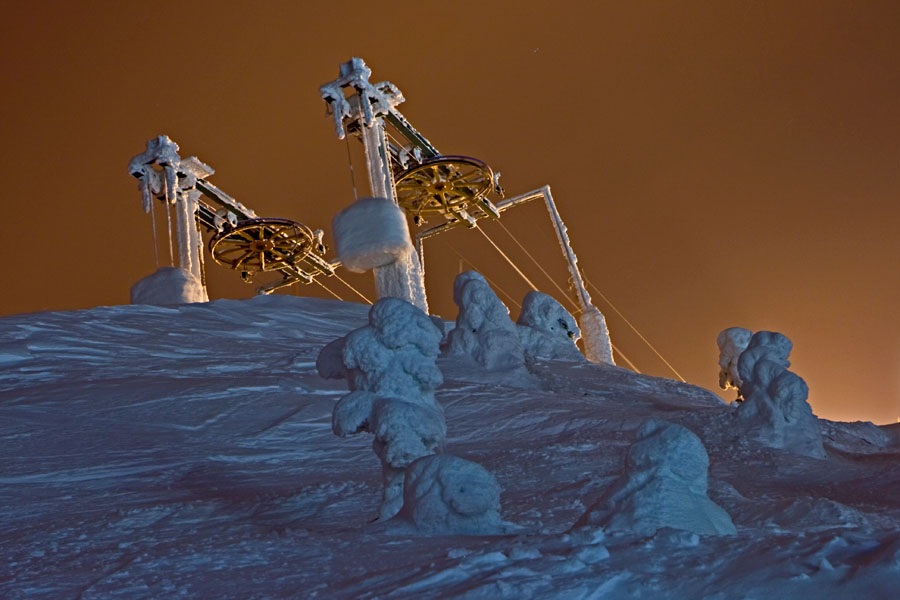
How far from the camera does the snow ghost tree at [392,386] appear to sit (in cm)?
414

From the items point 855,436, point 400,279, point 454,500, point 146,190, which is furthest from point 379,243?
point 454,500

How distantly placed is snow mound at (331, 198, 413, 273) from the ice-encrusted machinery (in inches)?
11.5

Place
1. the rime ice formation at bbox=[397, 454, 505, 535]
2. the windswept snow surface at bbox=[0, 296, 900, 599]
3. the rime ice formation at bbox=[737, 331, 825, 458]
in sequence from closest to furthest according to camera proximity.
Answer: the windswept snow surface at bbox=[0, 296, 900, 599]
the rime ice formation at bbox=[397, 454, 505, 535]
the rime ice formation at bbox=[737, 331, 825, 458]

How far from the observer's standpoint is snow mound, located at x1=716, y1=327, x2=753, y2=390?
9.81m

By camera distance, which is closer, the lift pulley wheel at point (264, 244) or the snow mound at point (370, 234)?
the snow mound at point (370, 234)

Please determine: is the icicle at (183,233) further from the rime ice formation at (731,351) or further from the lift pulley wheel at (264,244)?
the rime ice formation at (731,351)

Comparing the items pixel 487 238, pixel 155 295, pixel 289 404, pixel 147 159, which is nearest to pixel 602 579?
pixel 289 404

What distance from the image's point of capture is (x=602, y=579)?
231 centimetres

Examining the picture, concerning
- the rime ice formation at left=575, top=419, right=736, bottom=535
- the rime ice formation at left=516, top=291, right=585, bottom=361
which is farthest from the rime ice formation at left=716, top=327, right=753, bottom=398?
the rime ice formation at left=575, top=419, right=736, bottom=535

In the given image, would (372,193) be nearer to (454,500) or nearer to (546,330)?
(546,330)

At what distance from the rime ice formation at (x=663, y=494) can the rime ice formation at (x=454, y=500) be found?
0.36 metres

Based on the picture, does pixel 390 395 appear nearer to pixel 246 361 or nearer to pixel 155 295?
pixel 246 361

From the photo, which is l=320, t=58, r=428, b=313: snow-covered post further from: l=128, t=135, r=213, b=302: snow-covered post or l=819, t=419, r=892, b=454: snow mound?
l=819, t=419, r=892, b=454: snow mound

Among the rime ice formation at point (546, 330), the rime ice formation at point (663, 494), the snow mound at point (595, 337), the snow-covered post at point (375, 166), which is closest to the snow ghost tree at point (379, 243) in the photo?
the snow-covered post at point (375, 166)
